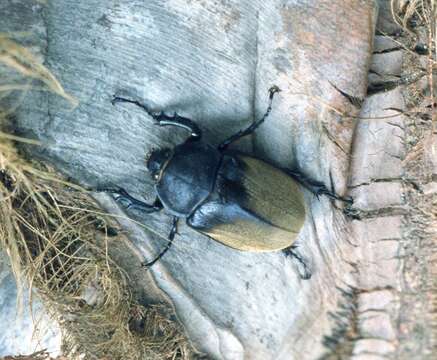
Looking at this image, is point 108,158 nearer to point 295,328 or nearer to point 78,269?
point 78,269

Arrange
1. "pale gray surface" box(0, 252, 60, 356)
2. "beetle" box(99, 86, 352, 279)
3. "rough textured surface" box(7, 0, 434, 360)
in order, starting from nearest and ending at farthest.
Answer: "rough textured surface" box(7, 0, 434, 360) < "beetle" box(99, 86, 352, 279) < "pale gray surface" box(0, 252, 60, 356)

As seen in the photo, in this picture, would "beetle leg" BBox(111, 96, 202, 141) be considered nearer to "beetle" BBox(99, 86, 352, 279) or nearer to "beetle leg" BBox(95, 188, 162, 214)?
"beetle" BBox(99, 86, 352, 279)

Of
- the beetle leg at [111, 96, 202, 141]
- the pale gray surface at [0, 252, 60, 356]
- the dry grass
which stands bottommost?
the pale gray surface at [0, 252, 60, 356]

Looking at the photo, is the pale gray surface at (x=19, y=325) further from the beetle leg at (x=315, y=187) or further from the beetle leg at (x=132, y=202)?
the beetle leg at (x=315, y=187)

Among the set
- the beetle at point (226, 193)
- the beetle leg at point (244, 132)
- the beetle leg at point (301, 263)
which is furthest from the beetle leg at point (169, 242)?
the beetle leg at point (301, 263)

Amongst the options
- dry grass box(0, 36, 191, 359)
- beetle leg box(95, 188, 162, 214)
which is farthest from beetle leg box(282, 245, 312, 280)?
dry grass box(0, 36, 191, 359)

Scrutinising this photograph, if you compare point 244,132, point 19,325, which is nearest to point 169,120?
point 244,132

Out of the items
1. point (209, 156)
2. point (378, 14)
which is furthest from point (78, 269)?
point (378, 14)
